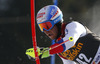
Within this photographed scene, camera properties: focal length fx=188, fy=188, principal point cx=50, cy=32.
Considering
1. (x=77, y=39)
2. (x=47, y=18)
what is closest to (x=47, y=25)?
(x=47, y=18)

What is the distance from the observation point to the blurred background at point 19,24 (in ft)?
9.00

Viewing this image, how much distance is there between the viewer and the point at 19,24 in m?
2.83

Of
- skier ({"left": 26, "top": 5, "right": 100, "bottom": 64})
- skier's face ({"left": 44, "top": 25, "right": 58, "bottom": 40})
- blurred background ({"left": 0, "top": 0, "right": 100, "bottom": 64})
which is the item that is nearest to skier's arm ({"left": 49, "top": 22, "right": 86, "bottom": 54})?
skier ({"left": 26, "top": 5, "right": 100, "bottom": 64})

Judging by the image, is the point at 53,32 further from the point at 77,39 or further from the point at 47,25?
the point at 77,39

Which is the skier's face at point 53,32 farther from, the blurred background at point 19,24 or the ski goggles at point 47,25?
the blurred background at point 19,24

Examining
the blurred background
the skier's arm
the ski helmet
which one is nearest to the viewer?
the skier's arm

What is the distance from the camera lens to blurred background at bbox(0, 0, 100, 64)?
2.74 meters

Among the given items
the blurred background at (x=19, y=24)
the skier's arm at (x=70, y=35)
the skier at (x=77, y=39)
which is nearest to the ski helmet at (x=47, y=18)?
the skier at (x=77, y=39)

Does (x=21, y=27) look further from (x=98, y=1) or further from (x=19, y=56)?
(x=98, y=1)

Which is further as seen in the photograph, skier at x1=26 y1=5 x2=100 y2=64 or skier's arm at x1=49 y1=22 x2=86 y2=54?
skier at x1=26 y1=5 x2=100 y2=64

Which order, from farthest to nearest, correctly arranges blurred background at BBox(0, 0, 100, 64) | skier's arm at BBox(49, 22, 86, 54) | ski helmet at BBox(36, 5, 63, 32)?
blurred background at BBox(0, 0, 100, 64)
ski helmet at BBox(36, 5, 63, 32)
skier's arm at BBox(49, 22, 86, 54)

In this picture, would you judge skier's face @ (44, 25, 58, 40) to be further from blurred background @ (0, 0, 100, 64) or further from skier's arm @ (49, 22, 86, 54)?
blurred background @ (0, 0, 100, 64)

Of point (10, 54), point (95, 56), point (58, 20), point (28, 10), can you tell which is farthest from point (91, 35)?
point (10, 54)

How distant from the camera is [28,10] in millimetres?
2824
